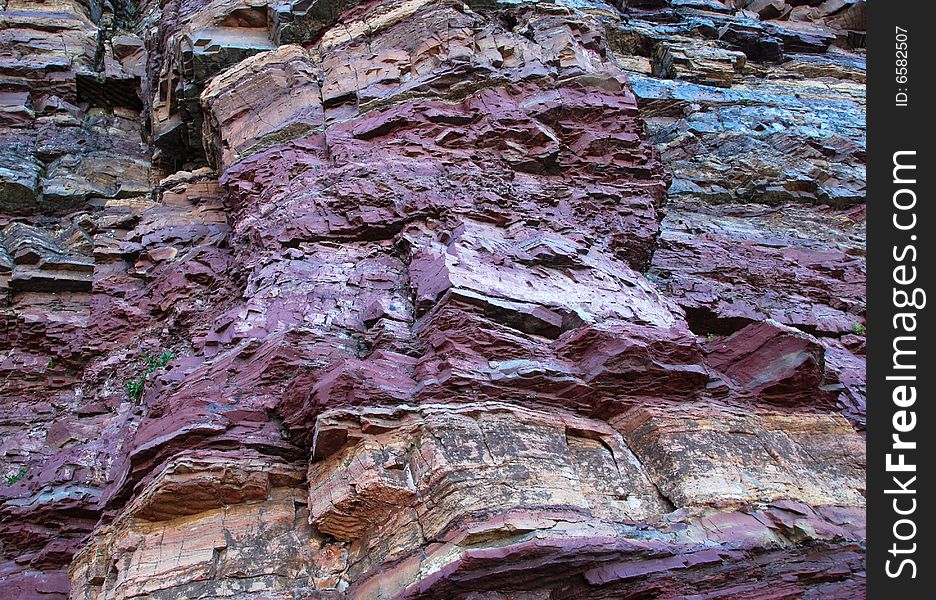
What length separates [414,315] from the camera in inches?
322

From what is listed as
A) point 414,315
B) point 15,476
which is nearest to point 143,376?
point 15,476

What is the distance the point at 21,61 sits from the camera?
17.2 m

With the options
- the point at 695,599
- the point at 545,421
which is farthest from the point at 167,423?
the point at 695,599

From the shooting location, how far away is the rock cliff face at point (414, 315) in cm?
582

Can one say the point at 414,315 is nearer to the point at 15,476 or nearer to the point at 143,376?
the point at 143,376

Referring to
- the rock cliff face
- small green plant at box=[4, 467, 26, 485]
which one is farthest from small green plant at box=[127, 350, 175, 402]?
small green plant at box=[4, 467, 26, 485]

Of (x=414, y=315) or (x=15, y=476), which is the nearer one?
(x=414, y=315)

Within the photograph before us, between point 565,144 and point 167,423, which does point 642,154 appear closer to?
point 565,144

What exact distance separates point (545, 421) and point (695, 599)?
75.4 inches

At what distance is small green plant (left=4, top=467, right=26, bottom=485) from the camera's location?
29.0 ft

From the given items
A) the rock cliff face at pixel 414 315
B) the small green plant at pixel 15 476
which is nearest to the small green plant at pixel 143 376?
the rock cliff face at pixel 414 315

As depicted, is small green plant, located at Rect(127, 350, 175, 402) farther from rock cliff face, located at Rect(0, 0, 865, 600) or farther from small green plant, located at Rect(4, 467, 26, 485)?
small green plant, located at Rect(4, 467, 26, 485)

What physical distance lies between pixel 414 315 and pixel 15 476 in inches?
200

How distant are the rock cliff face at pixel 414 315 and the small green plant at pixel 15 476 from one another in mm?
63
